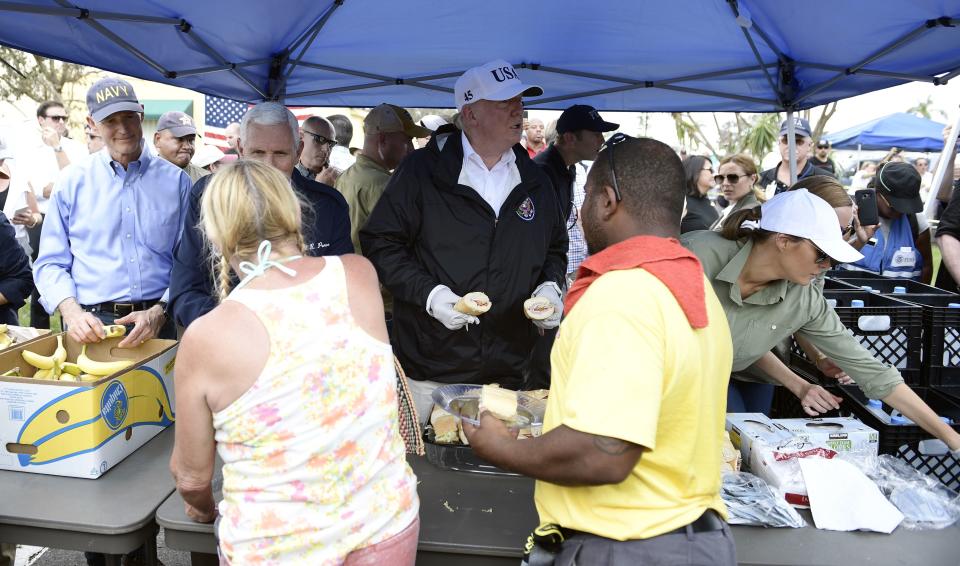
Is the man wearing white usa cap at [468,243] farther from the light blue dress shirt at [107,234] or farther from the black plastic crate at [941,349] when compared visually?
the black plastic crate at [941,349]

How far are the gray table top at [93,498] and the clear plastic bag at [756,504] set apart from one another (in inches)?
63.0

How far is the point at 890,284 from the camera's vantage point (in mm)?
4000

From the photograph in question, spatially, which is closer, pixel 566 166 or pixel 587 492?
pixel 587 492

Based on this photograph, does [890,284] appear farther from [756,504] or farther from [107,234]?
[107,234]

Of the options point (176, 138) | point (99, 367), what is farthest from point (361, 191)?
point (99, 367)

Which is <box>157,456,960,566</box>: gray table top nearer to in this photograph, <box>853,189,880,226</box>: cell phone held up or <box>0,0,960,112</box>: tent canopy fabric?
<box>0,0,960,112</box>: tent canopy fabric

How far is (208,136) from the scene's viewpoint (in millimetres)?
6785

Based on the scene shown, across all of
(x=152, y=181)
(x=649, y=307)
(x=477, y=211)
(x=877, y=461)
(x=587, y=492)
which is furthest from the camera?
(x=152, y=181)

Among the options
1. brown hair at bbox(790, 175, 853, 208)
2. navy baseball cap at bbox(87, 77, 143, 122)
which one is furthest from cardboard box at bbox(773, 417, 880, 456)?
navy baseball cap at bbox(87, 77, 143, 122)

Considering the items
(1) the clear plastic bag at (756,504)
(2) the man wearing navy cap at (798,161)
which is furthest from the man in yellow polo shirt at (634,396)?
(2) the man wearing navy cap at (798,161)

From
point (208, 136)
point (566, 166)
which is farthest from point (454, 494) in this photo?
point (208, 136)

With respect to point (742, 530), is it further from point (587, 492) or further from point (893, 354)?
point (893, 354)

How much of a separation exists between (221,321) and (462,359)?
4.75ft

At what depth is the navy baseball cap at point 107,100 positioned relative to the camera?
10.5 feet
